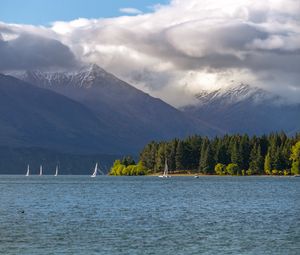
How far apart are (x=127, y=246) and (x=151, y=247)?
2.35 meters

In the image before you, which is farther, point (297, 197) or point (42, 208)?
point (297, 197)

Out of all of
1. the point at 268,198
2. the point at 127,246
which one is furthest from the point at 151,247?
the point at 268,198

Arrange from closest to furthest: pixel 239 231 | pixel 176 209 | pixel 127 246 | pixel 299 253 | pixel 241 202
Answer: pixel 299 253 → pixel 127 246 → pixel 239 231 → pixel 176 209 → pixel 241 202

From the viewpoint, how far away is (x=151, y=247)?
7262cm

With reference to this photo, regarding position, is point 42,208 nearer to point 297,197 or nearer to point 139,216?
point 139,216

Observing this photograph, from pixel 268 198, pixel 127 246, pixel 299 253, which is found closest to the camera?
pixel 299 253

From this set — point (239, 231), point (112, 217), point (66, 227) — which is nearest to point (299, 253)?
point (239, 231)

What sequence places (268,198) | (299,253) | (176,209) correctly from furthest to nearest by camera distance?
(268,198), (176,209), (299,253)

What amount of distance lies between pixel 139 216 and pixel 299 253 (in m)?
38.4

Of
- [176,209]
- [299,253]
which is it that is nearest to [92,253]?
[299,253]

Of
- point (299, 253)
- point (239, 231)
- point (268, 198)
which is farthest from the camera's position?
point (268, 198)

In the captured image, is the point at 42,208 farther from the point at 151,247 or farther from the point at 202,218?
the point at 151,247

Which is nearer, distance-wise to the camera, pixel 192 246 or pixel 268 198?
pixel 192 246

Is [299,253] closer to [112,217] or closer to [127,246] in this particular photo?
[127,246]
